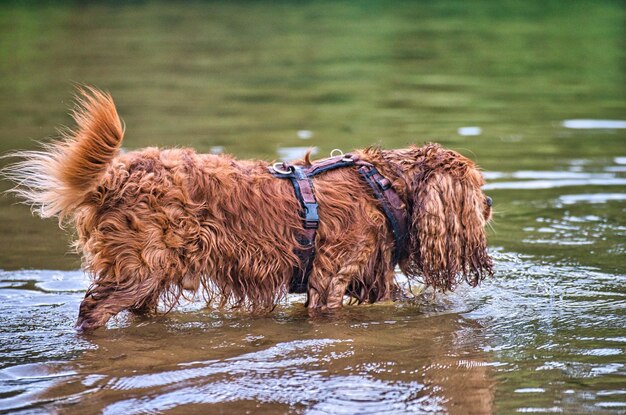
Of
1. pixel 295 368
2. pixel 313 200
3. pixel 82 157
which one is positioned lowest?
pixel 295 368

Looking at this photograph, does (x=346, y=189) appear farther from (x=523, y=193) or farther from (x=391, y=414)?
(x=523, y=193)

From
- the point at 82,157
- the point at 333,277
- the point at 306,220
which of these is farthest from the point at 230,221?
the point at 82,157

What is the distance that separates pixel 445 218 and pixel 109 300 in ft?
7.43

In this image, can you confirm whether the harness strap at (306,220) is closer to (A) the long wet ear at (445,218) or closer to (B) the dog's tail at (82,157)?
(A) the long wet ear at (445,218)

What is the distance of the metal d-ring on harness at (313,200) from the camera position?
6297 millimetres

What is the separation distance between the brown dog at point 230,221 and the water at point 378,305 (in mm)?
314

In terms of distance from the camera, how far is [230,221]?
6.12 meters

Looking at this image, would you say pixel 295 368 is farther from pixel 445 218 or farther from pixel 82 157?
pixel 82 157

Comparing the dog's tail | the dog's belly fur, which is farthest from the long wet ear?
the dog's tail

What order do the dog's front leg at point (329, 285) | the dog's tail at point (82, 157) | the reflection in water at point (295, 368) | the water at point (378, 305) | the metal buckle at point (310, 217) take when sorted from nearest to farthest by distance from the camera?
1. the reflection in water at point (295, 368)
2. the water at point (378, 305)
3. the dog's tail at point (82, 157)
4. the metal buckle at point (310, 217)
5. the dog's front leg at point (329, 285)

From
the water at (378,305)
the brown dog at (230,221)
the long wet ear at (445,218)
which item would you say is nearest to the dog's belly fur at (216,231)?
the brown dog at (230,221)

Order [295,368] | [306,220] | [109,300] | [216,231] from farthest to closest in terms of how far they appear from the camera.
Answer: [306,220] → [216,231] → [109,300] → [295,368]

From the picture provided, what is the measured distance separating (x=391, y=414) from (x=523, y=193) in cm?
526

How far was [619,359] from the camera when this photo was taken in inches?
227
